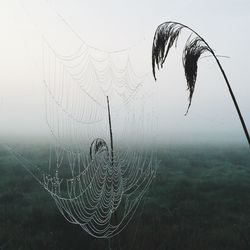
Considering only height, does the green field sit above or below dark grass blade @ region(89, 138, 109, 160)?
below

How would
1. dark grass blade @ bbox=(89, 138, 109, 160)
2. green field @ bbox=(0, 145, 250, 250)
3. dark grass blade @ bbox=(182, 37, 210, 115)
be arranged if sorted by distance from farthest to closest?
1. green field @ bbox=(0, 145, 250, 250)
2. dark grass blade @ bbox=(89, 138, 109, 160)
3. dark grass blade @ bbox=(182, 37, 210, 115)

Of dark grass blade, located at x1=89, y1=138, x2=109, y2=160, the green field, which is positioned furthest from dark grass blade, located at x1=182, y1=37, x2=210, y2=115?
the green field

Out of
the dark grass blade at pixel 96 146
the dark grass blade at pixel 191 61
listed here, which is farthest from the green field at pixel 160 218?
the dark grass blade at pixel 191 61

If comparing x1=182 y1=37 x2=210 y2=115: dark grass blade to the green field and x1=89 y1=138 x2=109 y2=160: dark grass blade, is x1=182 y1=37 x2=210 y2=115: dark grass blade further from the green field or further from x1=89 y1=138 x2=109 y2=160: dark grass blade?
the green field

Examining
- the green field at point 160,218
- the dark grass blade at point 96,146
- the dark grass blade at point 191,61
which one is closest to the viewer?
the dark grass blade at point 191,61

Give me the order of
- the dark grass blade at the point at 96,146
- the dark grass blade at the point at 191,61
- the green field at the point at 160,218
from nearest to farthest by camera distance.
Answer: the dark grass blade at the point at 191,61 < the dark grass blade at the point at 96,146 < the green field at the point at 160,218

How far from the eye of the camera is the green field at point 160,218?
14.0 meters

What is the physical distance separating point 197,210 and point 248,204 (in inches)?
142

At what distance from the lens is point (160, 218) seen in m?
16.9

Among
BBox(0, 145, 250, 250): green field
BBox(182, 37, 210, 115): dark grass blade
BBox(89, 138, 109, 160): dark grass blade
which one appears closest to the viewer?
BBox(182, 37, 210, 115): dark grass blade

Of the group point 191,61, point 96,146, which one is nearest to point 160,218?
point 96,146

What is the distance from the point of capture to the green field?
1396cm

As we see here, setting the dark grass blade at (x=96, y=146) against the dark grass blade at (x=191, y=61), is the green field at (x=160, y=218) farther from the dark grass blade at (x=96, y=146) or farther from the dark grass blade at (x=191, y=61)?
the dark grass blade at (x=191, y=61)

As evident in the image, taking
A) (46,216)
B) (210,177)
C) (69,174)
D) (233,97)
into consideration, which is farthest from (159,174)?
(233,97)
